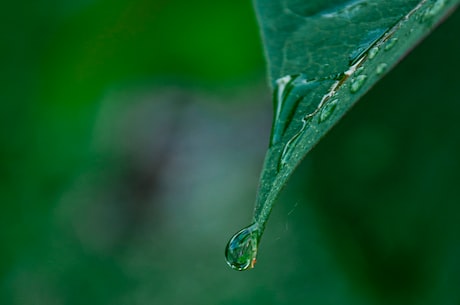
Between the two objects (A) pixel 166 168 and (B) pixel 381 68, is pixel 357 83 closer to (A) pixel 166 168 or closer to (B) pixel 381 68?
(B) pixel 381 68

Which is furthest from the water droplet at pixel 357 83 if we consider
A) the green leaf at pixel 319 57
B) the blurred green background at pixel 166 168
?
the blurred green background at pixel 166 168

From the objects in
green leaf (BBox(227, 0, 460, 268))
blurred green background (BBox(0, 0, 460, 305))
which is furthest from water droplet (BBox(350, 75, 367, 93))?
blurred green background (BBox(0, 0, 460, 305))

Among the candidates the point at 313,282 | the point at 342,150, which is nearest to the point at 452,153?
the point at 342,150

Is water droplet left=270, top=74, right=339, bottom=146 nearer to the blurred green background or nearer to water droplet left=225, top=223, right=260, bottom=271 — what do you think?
water droplet left=225, top=223, right=260, bottom=271

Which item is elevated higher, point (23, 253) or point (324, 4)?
point (324, 4)

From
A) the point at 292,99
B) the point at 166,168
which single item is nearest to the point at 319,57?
the point at 292,99

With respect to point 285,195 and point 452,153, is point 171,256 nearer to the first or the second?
point 285,195
